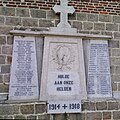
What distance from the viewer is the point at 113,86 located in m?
4.68

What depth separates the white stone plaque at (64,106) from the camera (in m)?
4.21

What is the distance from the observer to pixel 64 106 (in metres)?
4.28

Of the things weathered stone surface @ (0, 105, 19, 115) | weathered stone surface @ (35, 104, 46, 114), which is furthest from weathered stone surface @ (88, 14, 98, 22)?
weathered stone surface @ (0, 105, 19, 115)

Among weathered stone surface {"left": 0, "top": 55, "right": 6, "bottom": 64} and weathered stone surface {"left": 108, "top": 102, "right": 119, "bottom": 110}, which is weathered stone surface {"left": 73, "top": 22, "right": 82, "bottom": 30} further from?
weathered stone surface {"left": 108, "top": 102, "right": 119, "bottom": 110}

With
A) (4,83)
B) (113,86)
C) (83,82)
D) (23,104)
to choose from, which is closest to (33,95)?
(23,104)

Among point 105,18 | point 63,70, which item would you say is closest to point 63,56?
point 63,70

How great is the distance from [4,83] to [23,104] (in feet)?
1.79

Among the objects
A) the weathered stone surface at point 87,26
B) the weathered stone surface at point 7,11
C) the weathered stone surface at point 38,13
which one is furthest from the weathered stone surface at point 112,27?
the weathered stone surface at point 7,11

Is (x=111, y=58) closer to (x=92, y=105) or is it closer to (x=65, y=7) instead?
(x=92, y=105)

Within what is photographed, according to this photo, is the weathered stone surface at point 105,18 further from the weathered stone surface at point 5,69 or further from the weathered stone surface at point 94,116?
the weathered stone surface at point 5,69

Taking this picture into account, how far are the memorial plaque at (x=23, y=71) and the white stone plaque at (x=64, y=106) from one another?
0.34m

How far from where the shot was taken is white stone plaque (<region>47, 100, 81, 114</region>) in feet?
13.8

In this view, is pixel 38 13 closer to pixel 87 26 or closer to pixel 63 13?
pixel 63 13

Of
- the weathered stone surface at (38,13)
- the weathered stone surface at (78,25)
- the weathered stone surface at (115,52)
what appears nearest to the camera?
the weathered stone surface at (38,13)
